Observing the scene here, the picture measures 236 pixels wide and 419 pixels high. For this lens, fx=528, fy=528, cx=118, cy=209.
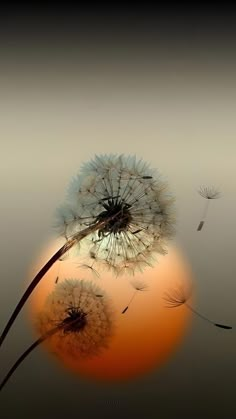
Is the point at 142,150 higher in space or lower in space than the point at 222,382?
higher

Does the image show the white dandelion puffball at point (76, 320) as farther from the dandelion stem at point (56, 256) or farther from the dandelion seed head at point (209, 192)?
the dandelion seed head at point (209, 192)

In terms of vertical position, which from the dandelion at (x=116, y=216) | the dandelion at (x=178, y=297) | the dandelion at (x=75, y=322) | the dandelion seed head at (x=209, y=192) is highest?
the dandelion seed head at (x=209, y=192)

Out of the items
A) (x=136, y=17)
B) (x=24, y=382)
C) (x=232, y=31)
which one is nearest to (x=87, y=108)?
(x=136, y=17)

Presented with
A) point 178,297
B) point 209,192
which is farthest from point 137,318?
point 209,192

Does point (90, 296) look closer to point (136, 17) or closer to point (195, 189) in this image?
point (195, 189)

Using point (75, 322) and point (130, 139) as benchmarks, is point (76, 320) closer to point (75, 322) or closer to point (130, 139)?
point (75, 322)

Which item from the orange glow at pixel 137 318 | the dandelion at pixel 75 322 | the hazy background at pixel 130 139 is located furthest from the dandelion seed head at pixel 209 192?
the dandelion at pixel 75 322

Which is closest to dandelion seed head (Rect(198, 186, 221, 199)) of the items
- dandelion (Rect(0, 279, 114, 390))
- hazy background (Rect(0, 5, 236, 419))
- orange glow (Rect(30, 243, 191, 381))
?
hazy background (Rect(0, 5, 236, 419))
